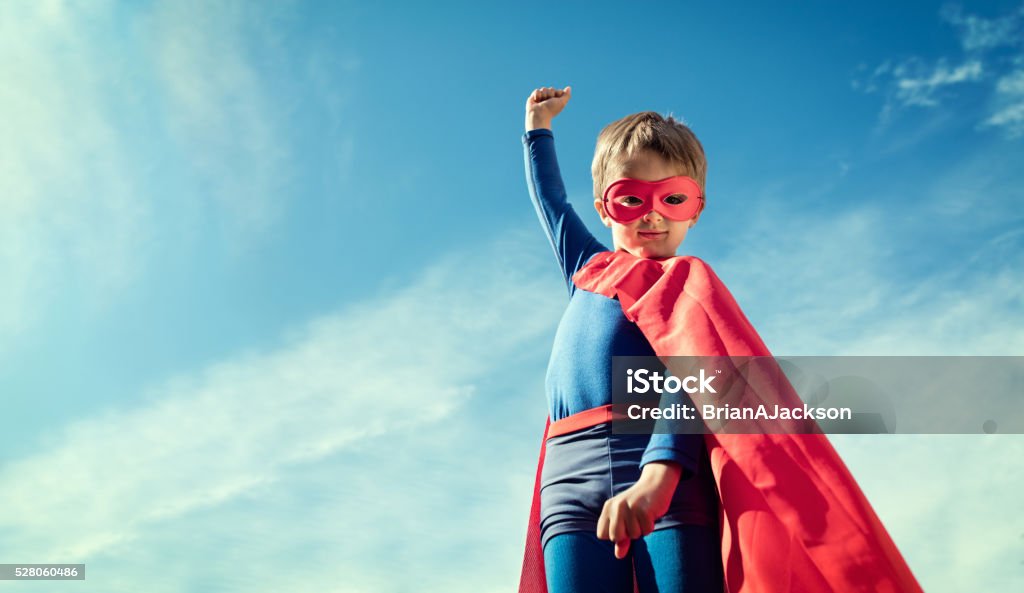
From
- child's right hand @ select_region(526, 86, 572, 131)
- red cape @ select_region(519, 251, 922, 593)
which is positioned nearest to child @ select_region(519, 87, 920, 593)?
red cape @ select_region(519, 251, 922, 593)

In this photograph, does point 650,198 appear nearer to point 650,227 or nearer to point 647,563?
point 650,227

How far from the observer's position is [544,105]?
346cm

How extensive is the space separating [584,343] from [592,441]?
0.36 meters

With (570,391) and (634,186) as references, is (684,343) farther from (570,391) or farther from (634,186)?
(634,186)

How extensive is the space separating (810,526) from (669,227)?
119 centimetres

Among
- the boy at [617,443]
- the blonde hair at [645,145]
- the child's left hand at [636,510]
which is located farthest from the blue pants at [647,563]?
the blonde hair at [645,145]

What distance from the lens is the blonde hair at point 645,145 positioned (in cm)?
289

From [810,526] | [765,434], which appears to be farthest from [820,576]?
[765,434]

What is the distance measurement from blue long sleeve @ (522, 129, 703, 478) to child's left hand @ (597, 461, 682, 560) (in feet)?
0.25

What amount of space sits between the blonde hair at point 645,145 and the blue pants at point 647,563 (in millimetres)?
1280

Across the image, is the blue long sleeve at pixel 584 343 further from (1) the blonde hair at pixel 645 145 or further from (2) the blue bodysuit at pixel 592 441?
(1) the blonde hair at pixel 645 145

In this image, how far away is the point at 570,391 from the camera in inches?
104

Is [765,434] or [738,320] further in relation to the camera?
[738,320]

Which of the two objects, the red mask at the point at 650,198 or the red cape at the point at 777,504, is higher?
the red mask at the point at 650,198
